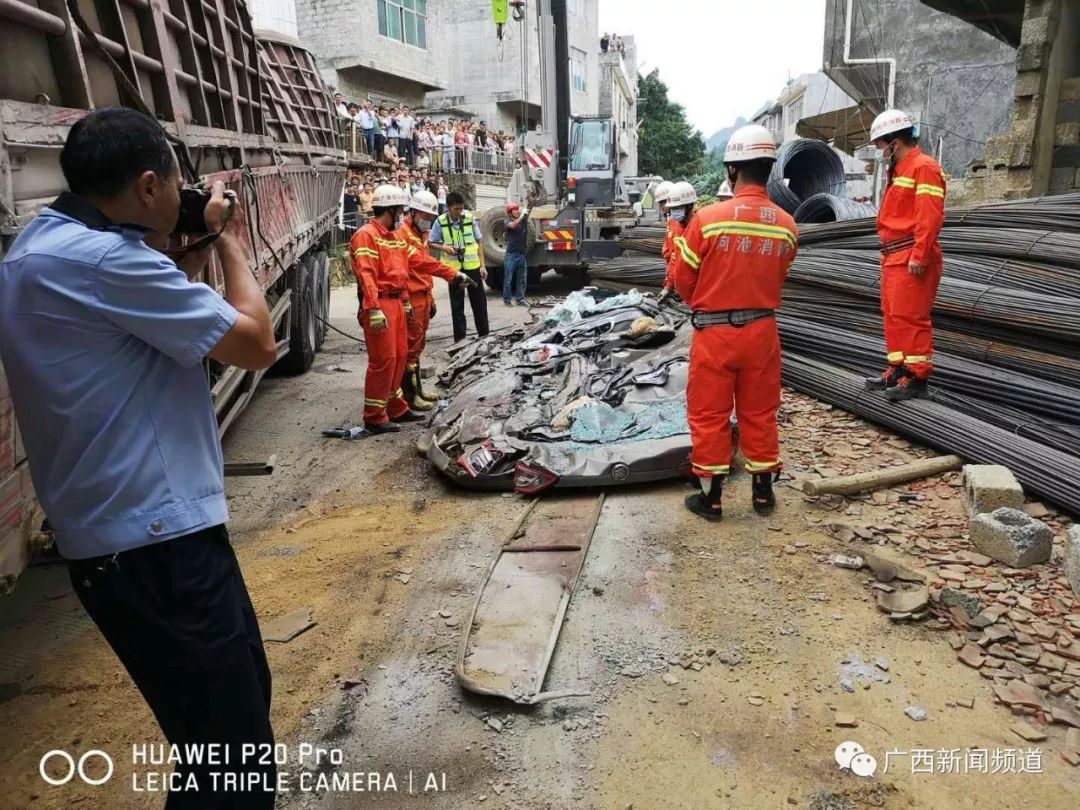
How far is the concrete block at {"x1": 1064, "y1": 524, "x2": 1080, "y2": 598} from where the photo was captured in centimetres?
287

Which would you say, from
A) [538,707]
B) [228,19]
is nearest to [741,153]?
[538,707]

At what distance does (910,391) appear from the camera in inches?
180

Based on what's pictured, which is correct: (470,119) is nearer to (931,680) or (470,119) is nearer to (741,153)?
(741,153)

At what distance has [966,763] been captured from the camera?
6.98 ft

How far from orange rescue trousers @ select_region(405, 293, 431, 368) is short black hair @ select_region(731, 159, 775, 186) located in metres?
3.04

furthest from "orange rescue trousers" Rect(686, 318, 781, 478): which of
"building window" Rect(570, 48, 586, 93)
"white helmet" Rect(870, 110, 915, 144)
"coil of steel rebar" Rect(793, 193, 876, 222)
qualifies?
"building window" Rect(570, 48, 586, 93)

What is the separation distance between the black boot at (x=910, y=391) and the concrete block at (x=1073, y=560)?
1.65m

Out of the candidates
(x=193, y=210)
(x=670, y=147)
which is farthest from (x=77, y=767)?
(x=670, y=147)

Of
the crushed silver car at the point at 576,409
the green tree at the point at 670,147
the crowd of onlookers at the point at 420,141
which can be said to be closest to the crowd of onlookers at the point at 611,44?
the green tree at the point at 670,147

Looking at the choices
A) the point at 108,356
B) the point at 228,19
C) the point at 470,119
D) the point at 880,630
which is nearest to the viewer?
the point at 108,356

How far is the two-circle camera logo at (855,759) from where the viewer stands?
2095 millimetres

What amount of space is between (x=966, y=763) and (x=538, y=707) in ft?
4.16

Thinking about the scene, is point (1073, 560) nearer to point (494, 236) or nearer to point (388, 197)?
point (388, 197)

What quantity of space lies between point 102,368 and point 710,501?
9.59ft
